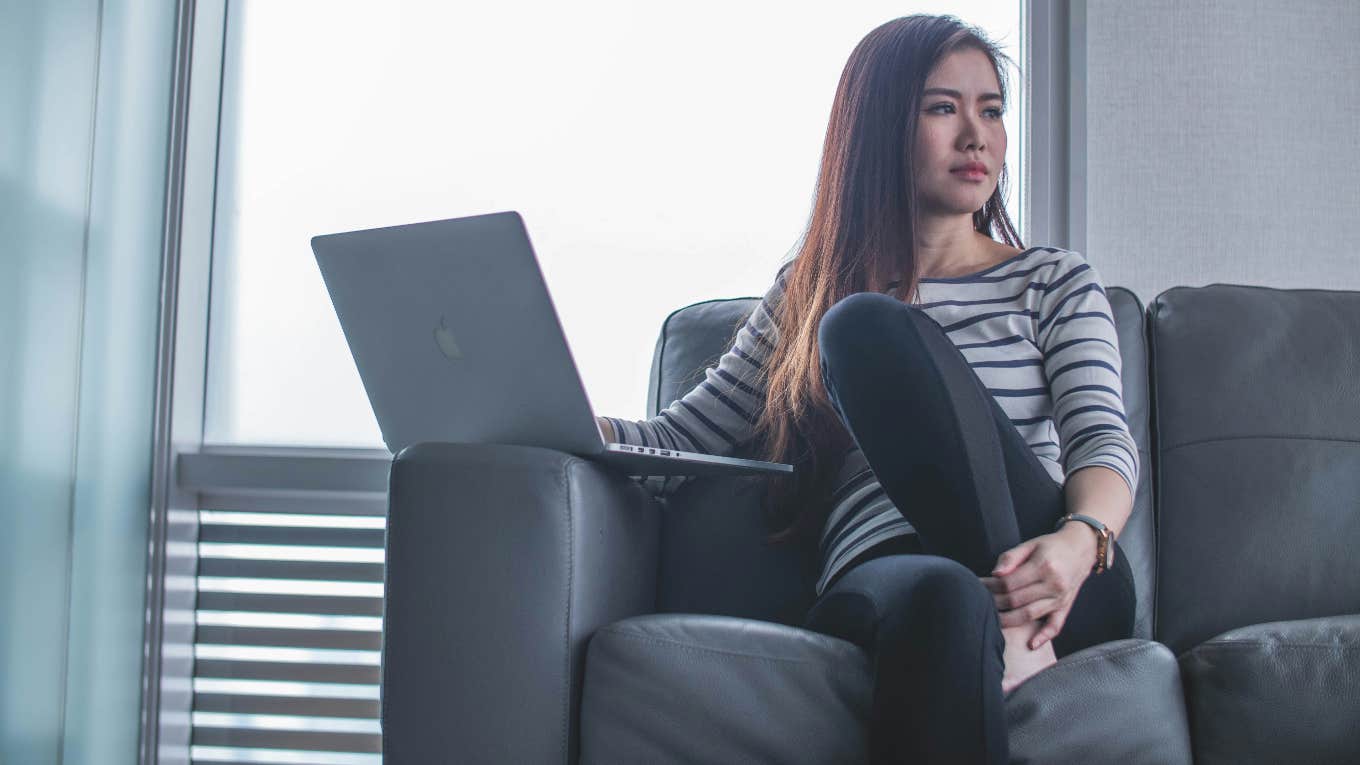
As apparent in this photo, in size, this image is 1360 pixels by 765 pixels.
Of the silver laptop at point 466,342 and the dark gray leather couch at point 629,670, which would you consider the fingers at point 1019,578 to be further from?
the silver laptop at point 466,342

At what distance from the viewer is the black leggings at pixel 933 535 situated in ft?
2.45

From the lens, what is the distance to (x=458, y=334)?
107 cm

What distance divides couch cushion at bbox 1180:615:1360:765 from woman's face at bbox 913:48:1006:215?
2.14ft

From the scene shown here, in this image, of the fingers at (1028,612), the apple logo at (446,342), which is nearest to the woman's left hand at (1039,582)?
the fingers at (1028,612)

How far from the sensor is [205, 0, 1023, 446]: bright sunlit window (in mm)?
1884

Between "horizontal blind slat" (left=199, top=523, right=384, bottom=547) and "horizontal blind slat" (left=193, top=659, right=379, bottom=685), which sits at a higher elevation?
"horizontal blind slat" (left=199, top=523, right=384, bottom=547)

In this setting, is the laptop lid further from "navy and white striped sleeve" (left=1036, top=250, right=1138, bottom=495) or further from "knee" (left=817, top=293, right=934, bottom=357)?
"navy and white striped sleeve" (left=1036, top=250, right=1138, bottom=495)

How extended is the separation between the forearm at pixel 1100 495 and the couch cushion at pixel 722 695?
28 centimetres

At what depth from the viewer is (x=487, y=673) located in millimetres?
916

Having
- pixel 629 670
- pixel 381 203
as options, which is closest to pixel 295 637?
pixel 381 203

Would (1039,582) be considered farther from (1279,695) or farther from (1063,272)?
(1063,272)

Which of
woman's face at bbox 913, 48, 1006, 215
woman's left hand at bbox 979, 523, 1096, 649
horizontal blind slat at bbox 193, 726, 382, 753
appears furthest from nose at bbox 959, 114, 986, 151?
horizontal blind slat at bbox 193, 726, 382, 753

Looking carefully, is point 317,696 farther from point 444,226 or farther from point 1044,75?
point 1044,75

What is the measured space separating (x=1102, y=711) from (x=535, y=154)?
4.65ft
